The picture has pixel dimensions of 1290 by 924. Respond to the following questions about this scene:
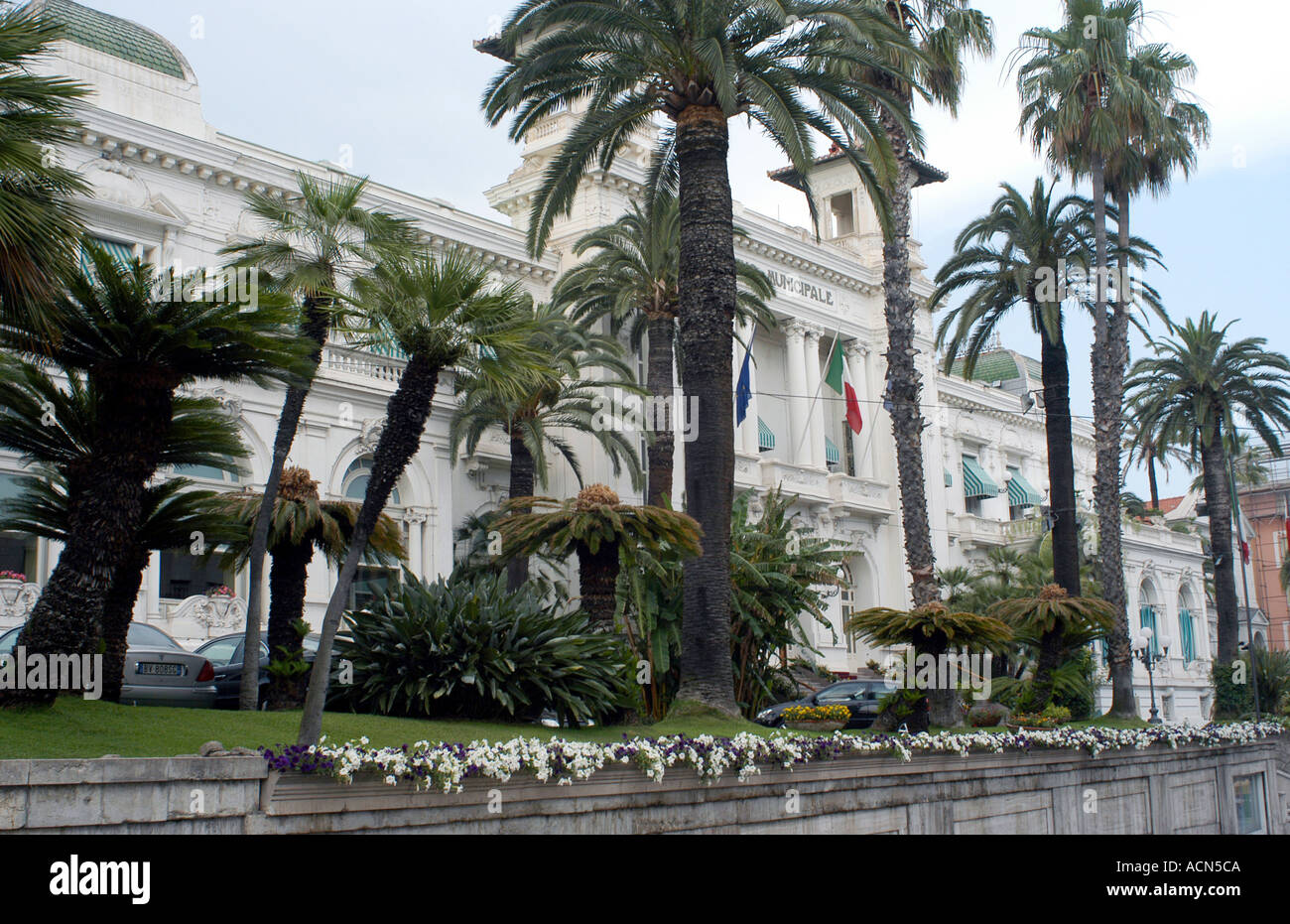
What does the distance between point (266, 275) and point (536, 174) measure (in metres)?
25.0

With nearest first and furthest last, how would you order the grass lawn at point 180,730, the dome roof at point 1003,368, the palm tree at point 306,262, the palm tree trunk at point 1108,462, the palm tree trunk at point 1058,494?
1. the grass lawn at point 180,730
2. the palm tree at point 306,262
3. the palm tree trunk at point 1058,494
4. the palm tree trunk at point 1108,462
5. the dome roof at point 1003,368

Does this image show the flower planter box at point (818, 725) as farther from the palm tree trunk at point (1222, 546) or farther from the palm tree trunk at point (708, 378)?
the palm tree trunk at point (1222, 546)

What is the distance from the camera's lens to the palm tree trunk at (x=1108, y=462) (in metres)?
27.6

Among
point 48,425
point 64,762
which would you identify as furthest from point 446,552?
point 64,762

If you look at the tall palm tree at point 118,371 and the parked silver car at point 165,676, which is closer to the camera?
the tall palm tree at point 118,371

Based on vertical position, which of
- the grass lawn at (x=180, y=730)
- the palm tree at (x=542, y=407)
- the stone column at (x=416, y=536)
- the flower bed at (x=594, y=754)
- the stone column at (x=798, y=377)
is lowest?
the flower bed at (x=594, y=754)

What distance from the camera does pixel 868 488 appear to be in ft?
154

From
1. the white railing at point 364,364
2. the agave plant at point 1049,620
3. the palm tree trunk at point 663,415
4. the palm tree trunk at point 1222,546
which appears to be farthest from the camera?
the palm tree trunk at point 1222,546

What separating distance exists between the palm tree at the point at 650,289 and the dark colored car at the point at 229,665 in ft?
29.8

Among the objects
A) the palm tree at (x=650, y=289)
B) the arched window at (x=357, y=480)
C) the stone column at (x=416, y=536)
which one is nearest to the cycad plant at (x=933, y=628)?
the palm tree at (x=650, y=289)

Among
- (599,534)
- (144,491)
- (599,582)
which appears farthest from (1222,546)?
(144,491)

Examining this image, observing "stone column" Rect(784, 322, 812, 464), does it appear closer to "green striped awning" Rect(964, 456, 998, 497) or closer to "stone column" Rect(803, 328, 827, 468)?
"stone column" Rect(803, 328, 827, 468)

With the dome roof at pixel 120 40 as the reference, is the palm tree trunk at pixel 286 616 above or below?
below
